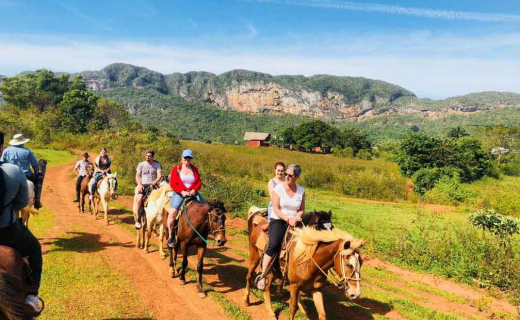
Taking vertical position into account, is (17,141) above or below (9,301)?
above

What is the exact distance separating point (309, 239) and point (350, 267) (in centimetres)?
81

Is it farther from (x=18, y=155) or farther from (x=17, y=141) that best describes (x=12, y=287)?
(x=17, y=141)

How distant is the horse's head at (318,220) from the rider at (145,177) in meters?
5.37

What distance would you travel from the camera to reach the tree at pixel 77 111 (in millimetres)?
48844

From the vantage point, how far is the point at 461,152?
111 ft

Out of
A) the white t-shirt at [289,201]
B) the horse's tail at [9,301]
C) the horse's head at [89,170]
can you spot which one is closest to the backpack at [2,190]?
the horse's tail at [9,301]

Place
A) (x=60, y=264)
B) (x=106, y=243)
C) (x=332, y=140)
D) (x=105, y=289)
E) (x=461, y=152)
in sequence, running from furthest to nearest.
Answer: (x=332, y=140), (x=461, y=152), (x=106, y=243), (x=60, y=264), (x=105, y=289)

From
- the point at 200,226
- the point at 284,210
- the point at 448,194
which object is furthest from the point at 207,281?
the point at 448,194

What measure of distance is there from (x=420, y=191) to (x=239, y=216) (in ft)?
66.3

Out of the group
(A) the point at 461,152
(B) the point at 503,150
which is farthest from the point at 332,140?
(A) the point at 461,152

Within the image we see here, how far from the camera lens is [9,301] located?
300 cm

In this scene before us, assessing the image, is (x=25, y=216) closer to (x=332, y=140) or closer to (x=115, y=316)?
(x=115, y=316)

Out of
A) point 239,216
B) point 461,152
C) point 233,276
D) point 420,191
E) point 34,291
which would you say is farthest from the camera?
point 461,152

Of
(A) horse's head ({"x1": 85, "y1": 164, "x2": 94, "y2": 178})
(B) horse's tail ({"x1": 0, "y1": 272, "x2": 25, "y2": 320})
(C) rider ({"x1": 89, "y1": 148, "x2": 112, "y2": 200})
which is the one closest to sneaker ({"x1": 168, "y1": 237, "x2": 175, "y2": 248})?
(B) horse's tail ({"x1": 0, "y1": 272, "x2": 25, "y2": 320})
